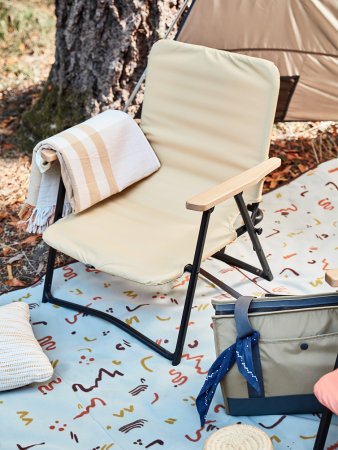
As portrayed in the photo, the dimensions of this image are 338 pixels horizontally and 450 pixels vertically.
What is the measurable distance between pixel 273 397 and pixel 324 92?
195 centimetres

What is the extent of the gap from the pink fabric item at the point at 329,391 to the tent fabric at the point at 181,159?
29.3 inches

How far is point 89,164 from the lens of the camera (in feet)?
9.68

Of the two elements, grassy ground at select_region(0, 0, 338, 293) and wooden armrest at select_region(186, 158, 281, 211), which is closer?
wooden armrest at select_region(186, 158, 281, 211)

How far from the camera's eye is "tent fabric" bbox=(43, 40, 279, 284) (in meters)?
2.77

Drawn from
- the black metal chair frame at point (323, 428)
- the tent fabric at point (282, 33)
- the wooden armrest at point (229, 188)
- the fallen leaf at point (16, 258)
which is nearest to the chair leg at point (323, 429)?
the black metal chair frame at point (323, 428)

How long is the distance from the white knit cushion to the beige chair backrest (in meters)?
1.00

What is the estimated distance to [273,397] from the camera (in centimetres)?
242

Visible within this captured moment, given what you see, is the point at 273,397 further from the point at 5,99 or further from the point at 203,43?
the point at 5,99

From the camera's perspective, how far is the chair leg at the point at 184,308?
2596 mm

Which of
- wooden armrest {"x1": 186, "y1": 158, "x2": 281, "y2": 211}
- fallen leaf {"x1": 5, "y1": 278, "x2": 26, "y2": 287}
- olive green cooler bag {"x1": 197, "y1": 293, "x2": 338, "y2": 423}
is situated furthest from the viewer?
fallen leaf {"x1": 5, "y1": 278, "x2": 26, "y2": 287}

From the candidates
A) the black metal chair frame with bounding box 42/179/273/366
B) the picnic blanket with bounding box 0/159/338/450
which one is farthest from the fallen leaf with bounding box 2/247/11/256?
the black metal chair frame with bounding box 42/179/273/366

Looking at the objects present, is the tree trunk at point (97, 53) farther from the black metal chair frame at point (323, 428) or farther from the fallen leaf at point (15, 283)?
the black metal chair frame at point (323, 428)

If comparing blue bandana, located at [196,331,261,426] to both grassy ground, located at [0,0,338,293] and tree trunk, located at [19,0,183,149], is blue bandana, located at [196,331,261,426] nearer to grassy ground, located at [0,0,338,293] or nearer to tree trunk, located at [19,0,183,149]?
grassy ground, located at [0,0,338,293]

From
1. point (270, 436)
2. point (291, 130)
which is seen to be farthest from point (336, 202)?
point (270, 436)
